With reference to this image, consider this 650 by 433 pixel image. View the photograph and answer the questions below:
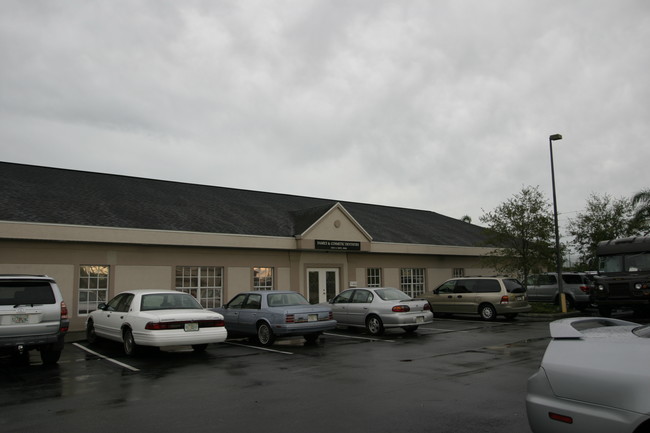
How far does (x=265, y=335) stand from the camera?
12.9 metres

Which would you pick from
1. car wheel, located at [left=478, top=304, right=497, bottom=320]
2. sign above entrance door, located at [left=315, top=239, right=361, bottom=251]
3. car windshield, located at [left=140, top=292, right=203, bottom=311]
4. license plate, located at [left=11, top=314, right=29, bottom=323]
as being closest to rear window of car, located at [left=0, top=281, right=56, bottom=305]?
Result: license plate, located at [left=11, top=314, right=29, bottom=323]

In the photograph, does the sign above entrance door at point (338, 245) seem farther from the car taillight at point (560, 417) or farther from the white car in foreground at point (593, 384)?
the car taillight at point (560, 417)

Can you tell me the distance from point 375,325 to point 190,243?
7112 mm

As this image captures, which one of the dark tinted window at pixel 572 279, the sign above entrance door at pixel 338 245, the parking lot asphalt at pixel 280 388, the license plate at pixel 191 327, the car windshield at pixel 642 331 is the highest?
the sign above entrance door at pixel 338 245

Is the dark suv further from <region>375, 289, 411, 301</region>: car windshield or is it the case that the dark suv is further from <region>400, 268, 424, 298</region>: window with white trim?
<region>400, 268, 424, 298</region>: window with white trim

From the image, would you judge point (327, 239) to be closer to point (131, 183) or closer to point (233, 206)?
point (233, 206)

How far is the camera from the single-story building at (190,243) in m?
15.7

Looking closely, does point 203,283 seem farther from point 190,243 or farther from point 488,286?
point 488,286

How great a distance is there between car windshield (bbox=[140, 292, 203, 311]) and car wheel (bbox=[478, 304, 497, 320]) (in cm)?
1185

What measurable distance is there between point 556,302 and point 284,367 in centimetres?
1851

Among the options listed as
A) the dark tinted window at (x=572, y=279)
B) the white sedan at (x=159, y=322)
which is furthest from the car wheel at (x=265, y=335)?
the dark tinted window at (x=572, y=279)

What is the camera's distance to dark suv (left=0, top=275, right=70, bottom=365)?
919 cm

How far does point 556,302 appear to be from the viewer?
23922mm

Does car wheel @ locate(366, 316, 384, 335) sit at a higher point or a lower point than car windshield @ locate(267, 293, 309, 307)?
lower
